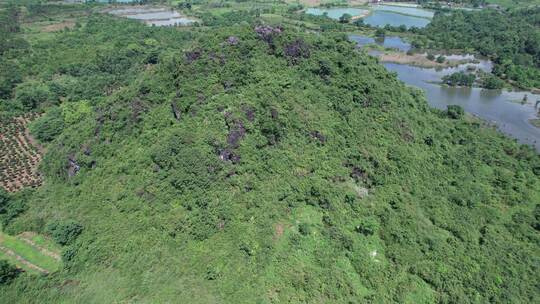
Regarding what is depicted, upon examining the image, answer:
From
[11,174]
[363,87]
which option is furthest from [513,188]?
[11,174]

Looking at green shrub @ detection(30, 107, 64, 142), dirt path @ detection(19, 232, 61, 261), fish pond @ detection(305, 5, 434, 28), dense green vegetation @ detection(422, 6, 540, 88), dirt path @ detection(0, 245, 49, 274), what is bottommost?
dirt path @ detection(0, 245, 49, 274)

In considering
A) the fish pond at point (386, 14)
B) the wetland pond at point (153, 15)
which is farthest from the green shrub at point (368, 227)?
the fish pond at point (386, 14)

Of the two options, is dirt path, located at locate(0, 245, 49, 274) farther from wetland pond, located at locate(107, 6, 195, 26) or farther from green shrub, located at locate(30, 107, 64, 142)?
wetland pond, located at locate(107, 6, 195, 26)

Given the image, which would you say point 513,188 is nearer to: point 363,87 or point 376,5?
point 363,87

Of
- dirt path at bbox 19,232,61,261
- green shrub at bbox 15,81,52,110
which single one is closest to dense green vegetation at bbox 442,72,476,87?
dirt path at bbox 19,232,61,261

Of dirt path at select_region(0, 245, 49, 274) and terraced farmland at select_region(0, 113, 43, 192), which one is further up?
terraced farmland at select_region(0, 113, 43, 192)

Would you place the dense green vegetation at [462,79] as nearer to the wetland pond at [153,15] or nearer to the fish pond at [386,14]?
the fish pond at [386,14]
